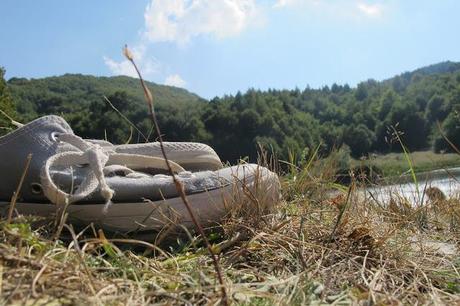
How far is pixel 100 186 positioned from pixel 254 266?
626mm

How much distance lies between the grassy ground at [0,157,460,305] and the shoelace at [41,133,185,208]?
0.12 metres

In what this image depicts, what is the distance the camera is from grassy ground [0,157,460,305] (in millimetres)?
993

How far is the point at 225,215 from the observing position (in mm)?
1916

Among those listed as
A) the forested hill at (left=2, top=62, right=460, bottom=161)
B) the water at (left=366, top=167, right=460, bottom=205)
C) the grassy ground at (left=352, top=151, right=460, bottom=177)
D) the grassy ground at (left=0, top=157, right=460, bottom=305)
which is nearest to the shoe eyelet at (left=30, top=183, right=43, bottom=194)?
the grassy ground at (left=0, top=157, right=460, bottom=305)

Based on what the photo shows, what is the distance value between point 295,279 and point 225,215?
703 millimetres

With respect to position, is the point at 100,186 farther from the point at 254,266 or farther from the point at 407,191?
the point at 407,191

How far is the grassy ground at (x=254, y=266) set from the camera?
993 mm

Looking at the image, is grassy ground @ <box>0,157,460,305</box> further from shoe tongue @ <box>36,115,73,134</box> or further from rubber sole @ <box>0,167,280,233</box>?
shoe tongue @ <box>36,115,73,134</box>

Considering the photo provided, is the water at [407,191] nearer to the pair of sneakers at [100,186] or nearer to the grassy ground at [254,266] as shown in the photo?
the grassy ground at [254,266]

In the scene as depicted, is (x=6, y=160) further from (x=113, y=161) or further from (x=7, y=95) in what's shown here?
(x=7, y=95)

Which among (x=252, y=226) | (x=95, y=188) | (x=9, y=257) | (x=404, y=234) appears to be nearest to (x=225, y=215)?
(x=252, y=226)

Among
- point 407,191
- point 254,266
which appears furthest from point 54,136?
point 407,191

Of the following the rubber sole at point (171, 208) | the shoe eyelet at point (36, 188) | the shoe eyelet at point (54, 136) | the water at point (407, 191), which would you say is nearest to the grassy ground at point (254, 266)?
the rubber sole at point (171, 208)

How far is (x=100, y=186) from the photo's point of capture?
179 centimetres
